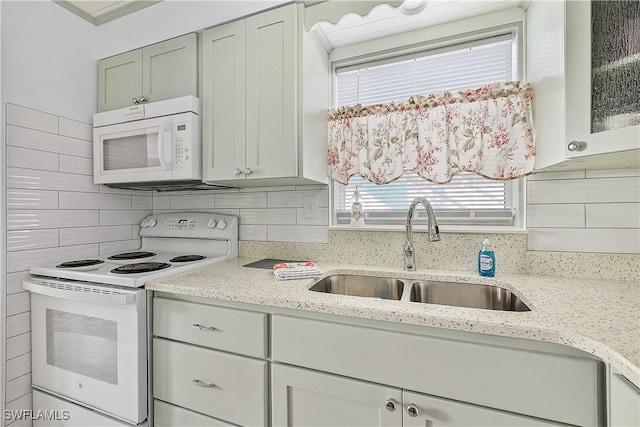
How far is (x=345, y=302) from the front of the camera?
104 centimetres

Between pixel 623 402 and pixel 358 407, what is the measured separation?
671mm

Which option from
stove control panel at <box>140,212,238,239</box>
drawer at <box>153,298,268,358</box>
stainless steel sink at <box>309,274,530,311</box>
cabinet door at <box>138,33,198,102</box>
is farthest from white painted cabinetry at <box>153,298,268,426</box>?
cabinet door at <box>138,33,198,102</box>

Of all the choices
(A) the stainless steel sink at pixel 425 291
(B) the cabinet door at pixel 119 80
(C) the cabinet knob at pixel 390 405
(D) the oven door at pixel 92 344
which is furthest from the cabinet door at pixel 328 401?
(B) the cabinet door at pixel 119 80

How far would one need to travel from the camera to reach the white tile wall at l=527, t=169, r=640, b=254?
1.28 m

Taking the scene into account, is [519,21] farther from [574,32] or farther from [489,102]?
[574,32]

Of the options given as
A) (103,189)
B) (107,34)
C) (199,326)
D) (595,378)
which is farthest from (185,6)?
(595,378)

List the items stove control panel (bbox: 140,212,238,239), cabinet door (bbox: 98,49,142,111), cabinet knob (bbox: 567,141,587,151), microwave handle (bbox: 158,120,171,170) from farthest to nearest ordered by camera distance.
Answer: stove control panel (bbox: 140,212,238,239)
cabinet door (bbox: 98,49,142,111)
microwave handle (bbox: 158,120,171,170)
cabinet knob (bbox: 567,141,587,151)

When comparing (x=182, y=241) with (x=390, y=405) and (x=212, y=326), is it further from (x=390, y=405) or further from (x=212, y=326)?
(x=390, y=405)

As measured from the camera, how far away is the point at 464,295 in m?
1.40

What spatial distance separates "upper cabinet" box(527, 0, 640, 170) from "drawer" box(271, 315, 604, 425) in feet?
2.13

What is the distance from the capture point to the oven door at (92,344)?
1.29 metres

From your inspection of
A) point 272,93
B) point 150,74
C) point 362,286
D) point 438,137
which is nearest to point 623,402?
point 362,286

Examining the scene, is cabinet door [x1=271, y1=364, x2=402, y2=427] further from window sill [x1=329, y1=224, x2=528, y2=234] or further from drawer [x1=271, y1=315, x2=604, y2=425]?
window sill [x1=329, y1=224, x2=528, y2=234]

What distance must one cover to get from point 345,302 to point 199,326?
2.05ft
